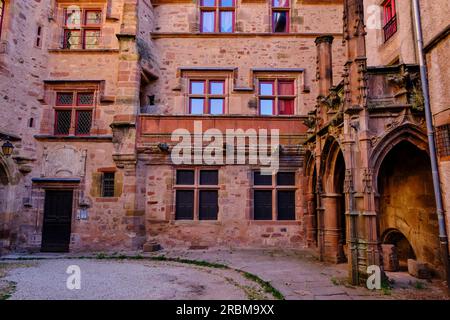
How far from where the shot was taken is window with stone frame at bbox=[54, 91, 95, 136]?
403 inches

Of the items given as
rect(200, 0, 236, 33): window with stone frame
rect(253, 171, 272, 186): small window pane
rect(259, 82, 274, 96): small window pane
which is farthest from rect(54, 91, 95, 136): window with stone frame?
rect(259, 82, 274, 96): small window pane

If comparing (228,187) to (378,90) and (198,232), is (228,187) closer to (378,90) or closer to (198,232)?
(198,232)

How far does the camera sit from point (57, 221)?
378 inches

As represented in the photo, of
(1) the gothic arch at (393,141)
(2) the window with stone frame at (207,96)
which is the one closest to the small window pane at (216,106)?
(2) the window with stone frame at (207,96)

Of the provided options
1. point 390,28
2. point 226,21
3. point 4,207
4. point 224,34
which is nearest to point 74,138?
point 4,207

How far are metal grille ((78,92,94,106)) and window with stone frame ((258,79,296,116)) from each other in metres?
6.13

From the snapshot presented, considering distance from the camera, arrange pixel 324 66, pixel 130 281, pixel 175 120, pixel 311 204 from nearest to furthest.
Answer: pixel 130 281 → pixel 324 66 → pixel 311 204 → pixel 175 120

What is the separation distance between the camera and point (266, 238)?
9.45m

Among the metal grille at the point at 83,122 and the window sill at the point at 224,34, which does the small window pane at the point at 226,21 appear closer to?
the window sill at the point at 224,34

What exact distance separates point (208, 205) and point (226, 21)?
287 inches

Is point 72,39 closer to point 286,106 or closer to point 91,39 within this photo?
point 91,39

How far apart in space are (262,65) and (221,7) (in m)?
2.99
